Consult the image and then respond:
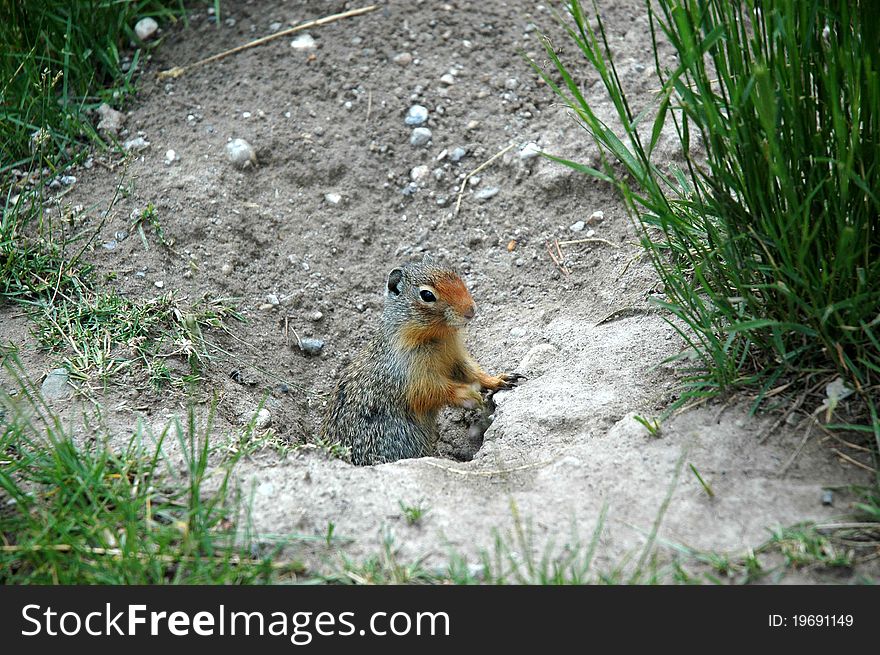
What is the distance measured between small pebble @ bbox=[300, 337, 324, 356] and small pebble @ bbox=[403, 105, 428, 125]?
1.66 meters

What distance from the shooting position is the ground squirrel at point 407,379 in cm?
462

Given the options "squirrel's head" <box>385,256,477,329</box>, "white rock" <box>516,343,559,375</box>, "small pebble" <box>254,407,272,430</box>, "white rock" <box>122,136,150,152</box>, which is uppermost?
"white rock" <box>122,136,150,152</box>

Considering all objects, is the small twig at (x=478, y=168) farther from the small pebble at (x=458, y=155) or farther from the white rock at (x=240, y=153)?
the white rock at (x=240, y=153)

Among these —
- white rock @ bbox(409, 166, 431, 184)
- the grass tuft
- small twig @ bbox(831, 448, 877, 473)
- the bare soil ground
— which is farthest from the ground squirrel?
small twig @ bbox(831, 448, 877, 473)

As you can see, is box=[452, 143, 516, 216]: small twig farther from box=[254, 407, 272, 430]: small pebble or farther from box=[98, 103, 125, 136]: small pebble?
box=[98, 103, 125, 136]: small pebble

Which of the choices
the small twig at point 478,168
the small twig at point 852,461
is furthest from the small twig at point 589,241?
the small twig at point 852,461

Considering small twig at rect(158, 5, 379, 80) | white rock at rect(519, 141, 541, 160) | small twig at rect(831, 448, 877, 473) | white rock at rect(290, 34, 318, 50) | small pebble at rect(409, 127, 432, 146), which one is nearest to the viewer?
small twig at rect(831, 448, 877, 473)

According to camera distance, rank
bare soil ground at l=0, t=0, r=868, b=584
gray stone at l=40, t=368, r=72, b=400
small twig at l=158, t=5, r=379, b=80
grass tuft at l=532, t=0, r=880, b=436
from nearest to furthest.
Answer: grass tuft at l=532, t=0, r=880, b=436 → bare soil ground at l=0, t=0, r=868, b=584 → gray stone at l=40, t=368, r=72, b=400 → small twig at l=158, t=5, r=379, b=80

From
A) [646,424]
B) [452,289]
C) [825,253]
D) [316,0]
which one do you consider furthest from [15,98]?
[825,253]

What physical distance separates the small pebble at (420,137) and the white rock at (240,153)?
1048 mm

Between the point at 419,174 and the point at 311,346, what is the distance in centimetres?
138

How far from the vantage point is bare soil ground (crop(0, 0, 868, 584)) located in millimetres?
3172

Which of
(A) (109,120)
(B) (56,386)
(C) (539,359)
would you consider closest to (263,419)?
(B) (56,386)

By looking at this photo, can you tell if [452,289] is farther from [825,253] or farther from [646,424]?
[825,253]
